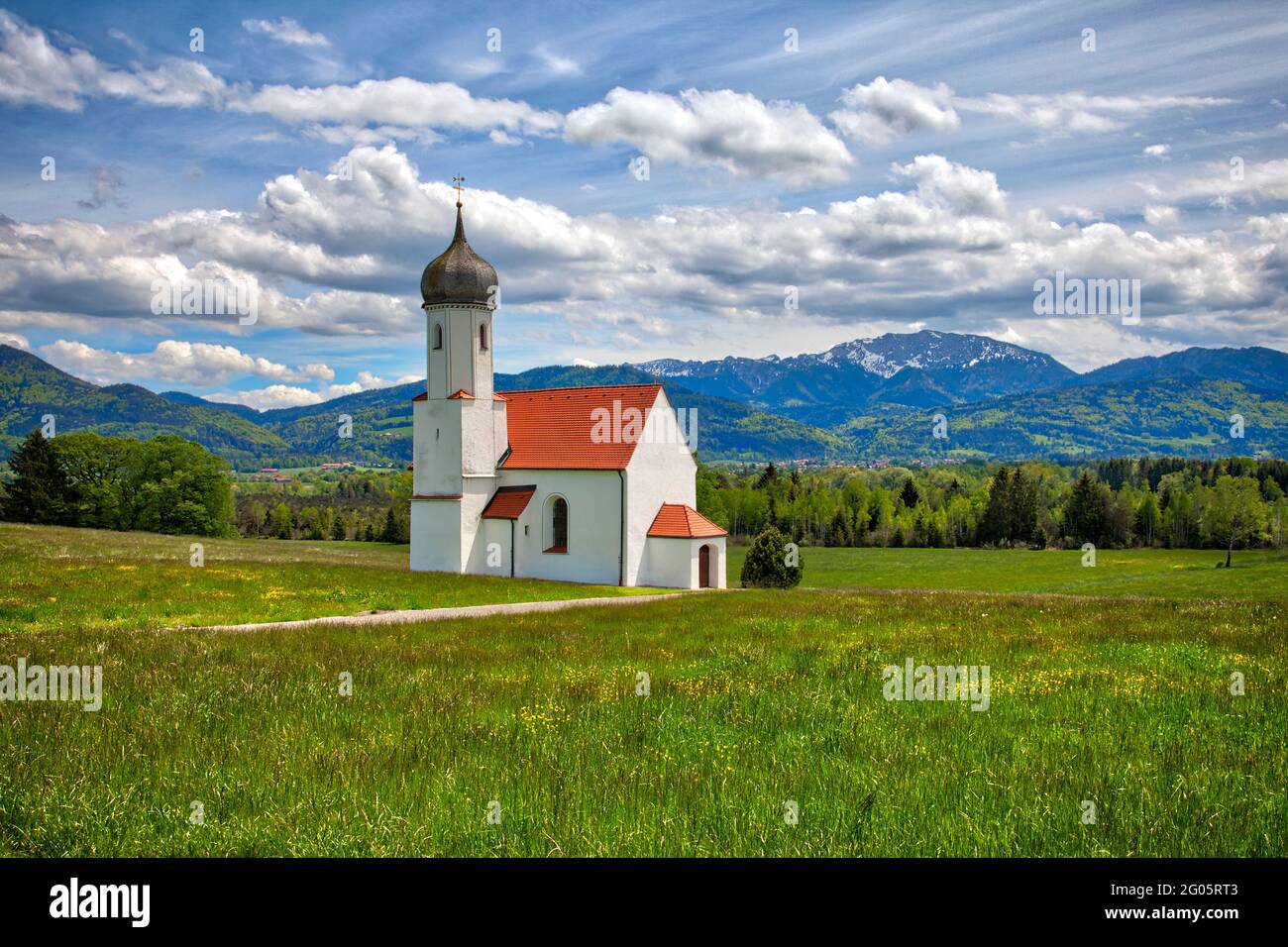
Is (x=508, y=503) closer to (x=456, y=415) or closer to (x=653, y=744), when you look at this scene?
(x=456, y=415)

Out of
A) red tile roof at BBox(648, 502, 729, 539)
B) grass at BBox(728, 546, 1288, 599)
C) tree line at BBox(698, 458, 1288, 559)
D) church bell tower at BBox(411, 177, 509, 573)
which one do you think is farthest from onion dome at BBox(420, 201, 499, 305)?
→ tree line at BBox(698, 458, 1288, 559)

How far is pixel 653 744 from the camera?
7.51 meters

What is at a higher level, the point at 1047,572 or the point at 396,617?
the point at 396,617

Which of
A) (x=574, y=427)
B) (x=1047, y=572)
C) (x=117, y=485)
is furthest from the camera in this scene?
(x=117, y=485)

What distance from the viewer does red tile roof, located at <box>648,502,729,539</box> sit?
1677 inches

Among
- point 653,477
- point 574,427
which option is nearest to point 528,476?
point 574,427

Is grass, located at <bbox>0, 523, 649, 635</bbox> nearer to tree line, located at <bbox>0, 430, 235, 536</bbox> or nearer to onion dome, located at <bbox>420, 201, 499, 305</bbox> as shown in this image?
onion dome, located at <bbox>420, 201, 499, 305</bbox>

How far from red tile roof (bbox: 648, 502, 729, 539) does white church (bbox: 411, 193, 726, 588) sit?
0.24ft

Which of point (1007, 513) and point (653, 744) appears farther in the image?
point (1007, 513)

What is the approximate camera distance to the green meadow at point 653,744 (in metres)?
5.27

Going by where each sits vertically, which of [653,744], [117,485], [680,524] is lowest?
[653,744]

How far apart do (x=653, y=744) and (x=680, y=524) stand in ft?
117
